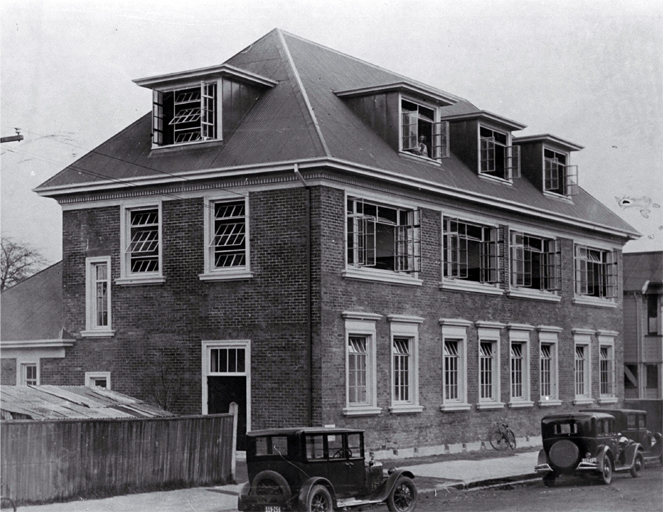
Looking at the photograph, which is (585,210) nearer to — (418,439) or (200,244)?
(418,439)

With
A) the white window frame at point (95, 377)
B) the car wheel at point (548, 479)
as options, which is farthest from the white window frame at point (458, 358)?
the white window frame at point (95, 377)

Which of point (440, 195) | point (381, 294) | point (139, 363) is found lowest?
point (139, 363)

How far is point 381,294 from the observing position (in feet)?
90.8

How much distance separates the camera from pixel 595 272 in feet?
128

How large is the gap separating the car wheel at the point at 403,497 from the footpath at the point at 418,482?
264 cm

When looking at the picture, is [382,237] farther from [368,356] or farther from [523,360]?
[523,360]

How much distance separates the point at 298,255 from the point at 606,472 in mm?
8453

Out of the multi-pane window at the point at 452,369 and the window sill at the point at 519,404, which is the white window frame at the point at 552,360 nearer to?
the window sill at the point at 519,404

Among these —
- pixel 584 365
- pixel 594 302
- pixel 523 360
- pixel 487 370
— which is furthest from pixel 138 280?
pixel 594 302

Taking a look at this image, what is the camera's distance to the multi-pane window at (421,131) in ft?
97.2

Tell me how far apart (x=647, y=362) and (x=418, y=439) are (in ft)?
67.0

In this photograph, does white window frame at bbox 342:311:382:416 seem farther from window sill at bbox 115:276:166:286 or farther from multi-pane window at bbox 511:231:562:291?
multi-pane window at bbox 511:231:562:291

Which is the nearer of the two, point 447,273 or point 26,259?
point 447,273

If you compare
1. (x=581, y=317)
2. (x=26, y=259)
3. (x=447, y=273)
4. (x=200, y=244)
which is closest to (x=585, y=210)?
(x=581, y=317)
